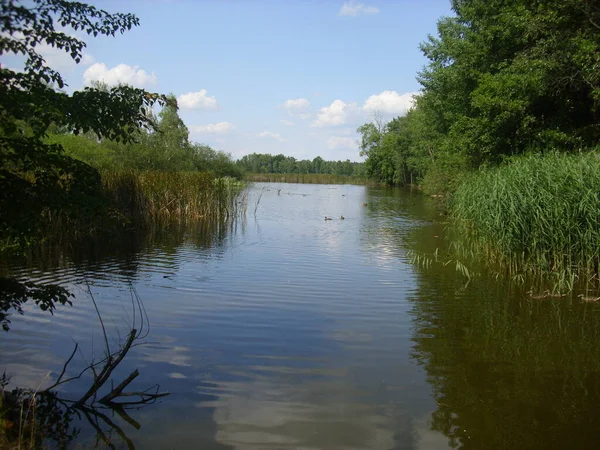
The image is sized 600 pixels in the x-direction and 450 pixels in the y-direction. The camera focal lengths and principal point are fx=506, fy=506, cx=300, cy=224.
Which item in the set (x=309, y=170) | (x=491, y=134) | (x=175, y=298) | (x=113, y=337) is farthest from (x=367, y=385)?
(x=309, y=170)

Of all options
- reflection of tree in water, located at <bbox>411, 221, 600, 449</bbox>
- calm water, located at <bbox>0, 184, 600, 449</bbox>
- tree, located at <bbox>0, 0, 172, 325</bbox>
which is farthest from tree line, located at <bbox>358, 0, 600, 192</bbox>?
tree, located at <bbox>0, 0, 172, 325</bbox>

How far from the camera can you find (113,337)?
6.77 meters

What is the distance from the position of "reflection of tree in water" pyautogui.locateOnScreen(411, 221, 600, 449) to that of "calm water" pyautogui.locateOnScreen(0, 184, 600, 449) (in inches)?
0.8

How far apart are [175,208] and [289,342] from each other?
585 inches

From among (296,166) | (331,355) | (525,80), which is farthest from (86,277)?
(296,166)

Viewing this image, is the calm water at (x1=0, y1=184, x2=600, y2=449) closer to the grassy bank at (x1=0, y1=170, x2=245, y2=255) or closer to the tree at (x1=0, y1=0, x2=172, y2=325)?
the tree at (x1=0, y1=0, x2=172, y2=325)

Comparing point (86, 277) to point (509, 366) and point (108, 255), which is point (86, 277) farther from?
point (509, 366)

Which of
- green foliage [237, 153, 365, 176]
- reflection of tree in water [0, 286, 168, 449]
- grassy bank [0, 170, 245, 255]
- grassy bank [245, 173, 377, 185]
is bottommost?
reflection of tree in water [0, 286, 168, 449]

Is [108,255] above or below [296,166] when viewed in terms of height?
below

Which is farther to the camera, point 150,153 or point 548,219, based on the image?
point 150,153

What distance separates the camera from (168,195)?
801 inches

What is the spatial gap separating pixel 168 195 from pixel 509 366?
16635 millimetres

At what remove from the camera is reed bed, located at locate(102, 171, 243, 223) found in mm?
18859

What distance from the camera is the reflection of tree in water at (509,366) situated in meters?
4.46
